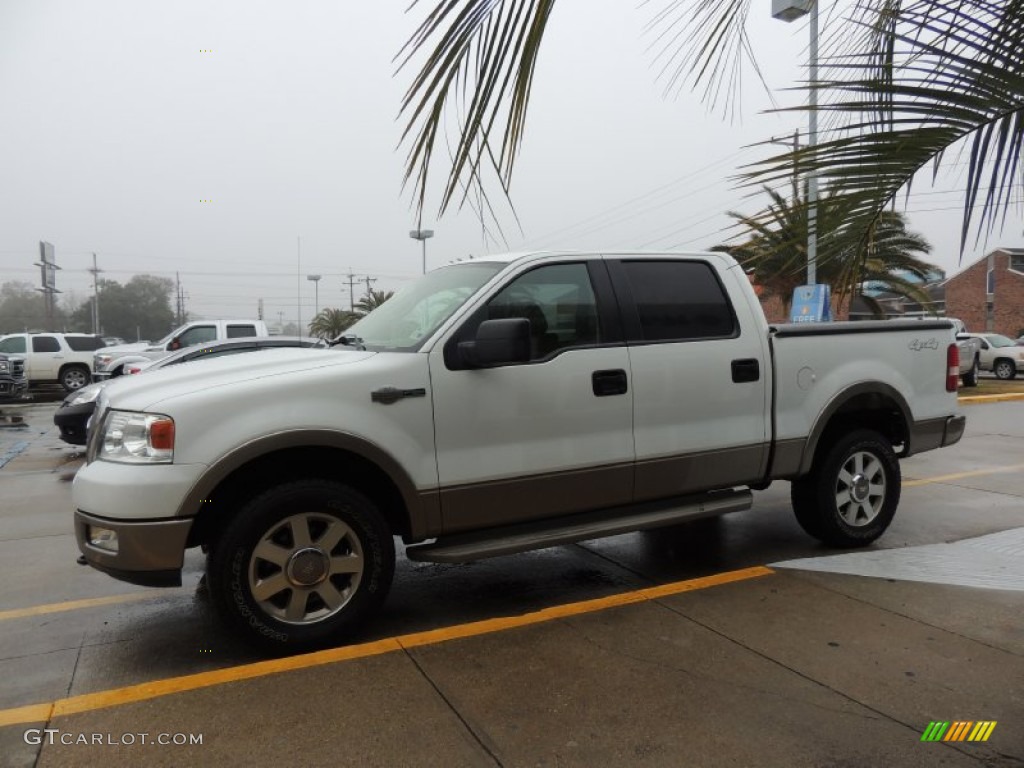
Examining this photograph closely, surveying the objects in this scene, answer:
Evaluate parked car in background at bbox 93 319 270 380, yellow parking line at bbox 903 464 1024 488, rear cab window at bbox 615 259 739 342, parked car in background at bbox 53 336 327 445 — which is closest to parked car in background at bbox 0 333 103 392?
parked car in background at bbox 93 319 270 380

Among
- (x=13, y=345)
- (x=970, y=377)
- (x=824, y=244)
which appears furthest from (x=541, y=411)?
(x=13, y=345)

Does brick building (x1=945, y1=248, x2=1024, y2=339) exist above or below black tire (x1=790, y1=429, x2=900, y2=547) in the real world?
above

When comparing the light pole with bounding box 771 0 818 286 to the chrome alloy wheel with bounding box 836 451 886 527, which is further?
the chrome alloy wheel with bounding box 836 451 886 527

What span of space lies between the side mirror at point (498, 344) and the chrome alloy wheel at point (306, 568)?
999 mm

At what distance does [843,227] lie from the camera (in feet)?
8.09

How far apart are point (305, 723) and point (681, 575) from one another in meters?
2.54

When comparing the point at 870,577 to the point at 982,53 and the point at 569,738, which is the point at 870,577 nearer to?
the point at 569,738

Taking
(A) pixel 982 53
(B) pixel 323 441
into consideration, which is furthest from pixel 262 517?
(A) pixel 982 53

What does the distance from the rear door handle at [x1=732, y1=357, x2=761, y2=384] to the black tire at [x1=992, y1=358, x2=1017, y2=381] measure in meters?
22.7

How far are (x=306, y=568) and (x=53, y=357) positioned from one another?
21.2 meters

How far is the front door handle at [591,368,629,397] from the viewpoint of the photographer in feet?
13.1

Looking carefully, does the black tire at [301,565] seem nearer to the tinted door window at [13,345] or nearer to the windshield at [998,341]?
the tinted door window at [13,345]

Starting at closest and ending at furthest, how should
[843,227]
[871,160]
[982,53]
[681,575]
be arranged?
[982,53], [871,160], [843,227], [681,575]

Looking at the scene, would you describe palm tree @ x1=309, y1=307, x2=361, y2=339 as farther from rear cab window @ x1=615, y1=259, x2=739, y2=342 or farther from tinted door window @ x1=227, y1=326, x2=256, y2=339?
rear cab window @ x1=615, y1=259, x2=739, y2=342
